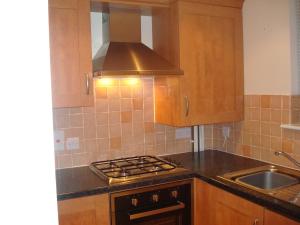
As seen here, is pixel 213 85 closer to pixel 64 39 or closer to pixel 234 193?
pixel 234 193

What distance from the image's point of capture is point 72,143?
2.38 m

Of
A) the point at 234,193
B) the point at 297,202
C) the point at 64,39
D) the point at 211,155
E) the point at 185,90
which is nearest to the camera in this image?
the point at 297,202

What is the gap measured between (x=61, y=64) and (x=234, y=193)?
129 centimetres

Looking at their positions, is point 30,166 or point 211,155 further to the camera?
point 211,155

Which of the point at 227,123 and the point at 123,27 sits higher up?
the point at 123,27

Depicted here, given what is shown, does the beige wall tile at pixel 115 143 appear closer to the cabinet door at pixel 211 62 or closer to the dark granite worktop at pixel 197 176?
the dark granite worktop at pixel 197 176

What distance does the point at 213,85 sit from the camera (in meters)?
2.42

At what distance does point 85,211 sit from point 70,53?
958 millimetres

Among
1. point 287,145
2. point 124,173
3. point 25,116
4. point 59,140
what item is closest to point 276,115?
point 287,145

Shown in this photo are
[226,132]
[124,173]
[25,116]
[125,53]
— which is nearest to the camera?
[25,116]

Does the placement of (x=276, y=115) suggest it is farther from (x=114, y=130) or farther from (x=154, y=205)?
(x=114, y=130)

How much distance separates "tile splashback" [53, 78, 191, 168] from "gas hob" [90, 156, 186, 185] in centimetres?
11

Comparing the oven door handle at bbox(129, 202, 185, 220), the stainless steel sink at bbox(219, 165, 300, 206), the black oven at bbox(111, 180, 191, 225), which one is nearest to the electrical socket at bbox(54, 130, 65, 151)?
the black oven at bbox(111, 180, 191, 225)

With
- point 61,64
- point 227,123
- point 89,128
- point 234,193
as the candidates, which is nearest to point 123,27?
point 61,64
